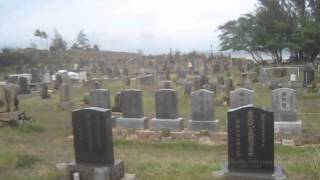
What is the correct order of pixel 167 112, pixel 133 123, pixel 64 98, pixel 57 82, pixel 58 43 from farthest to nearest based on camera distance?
pixel 58 43 → pixel 57 82 → pixel 64 98 → pixel 133 123 → pixel 167 112

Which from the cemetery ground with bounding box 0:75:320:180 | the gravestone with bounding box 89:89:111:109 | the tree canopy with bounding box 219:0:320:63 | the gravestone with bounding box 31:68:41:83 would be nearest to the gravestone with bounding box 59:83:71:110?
the cemetery ground with bounding box 0:75:320:180

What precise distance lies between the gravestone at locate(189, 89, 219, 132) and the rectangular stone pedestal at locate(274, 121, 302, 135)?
5.75ft

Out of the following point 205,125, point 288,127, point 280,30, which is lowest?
point 288,127

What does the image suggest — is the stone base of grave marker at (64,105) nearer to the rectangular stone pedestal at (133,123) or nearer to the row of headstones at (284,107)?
the rectangular stone pedestal at (133,123)

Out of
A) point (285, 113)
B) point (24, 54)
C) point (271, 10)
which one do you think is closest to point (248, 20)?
point (271, 10)

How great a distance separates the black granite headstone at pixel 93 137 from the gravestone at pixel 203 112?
5.56 meters

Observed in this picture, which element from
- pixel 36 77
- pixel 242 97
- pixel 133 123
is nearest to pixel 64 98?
pixel 133 123

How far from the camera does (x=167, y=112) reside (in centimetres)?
1302

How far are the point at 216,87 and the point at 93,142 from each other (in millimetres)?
14056

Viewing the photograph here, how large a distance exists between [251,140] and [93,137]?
2.60 meters

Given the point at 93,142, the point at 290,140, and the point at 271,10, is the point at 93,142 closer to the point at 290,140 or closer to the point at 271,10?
the point at 290,140

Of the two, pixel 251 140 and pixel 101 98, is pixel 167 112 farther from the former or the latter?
pixel 251 140

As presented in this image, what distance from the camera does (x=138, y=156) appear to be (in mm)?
9836

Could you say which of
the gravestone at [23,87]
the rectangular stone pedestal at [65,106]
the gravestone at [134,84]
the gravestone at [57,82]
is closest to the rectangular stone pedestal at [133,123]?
the rectangular stone pedestal at [65,106]
